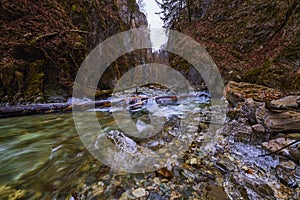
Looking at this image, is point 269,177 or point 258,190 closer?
point 258,190

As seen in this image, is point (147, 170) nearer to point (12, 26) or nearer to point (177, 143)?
point (177, 143)

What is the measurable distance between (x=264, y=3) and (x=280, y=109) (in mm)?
11570

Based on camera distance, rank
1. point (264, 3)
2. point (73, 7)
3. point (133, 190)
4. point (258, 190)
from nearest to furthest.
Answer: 1. point (258, 190)
2. point (133, 190)
3. point (73, 7)
4. point (264, 3)

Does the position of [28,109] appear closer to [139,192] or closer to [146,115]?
[146,115]

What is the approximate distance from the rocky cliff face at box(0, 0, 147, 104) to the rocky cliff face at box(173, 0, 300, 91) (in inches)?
349

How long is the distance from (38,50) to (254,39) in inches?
477

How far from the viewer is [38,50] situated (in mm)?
7043

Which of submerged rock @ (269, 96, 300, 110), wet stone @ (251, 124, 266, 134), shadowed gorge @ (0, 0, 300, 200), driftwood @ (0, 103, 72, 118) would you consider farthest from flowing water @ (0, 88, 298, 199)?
driftwood @ (0, 103, 72, 118)

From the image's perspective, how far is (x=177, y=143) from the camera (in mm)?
2834

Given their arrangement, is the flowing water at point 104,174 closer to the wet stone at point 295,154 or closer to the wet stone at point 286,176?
the wet stone at point 286,176

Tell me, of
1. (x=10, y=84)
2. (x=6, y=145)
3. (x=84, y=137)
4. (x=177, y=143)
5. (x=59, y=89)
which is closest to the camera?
(x=177, y=143)

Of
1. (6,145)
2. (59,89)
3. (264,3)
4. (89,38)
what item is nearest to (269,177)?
(6,145)

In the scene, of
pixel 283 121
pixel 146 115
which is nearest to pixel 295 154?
pixel 283 121

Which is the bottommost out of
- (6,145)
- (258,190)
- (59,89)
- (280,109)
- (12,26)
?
(258,190)
